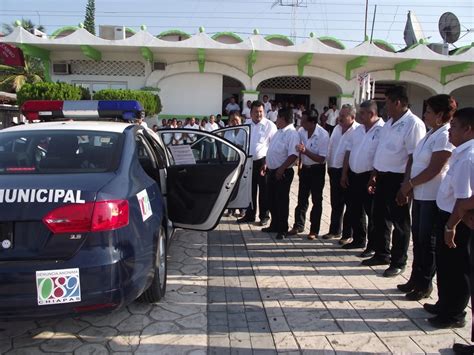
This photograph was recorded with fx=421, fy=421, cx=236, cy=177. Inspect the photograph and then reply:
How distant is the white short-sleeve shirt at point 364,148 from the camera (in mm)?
4926

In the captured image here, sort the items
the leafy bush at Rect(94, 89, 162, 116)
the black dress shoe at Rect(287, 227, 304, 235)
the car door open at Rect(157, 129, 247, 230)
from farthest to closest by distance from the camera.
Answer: the leafy bush at Rect(94, 89, 162, 116)
the black dress shoe at Rect(287, 227, 304, 235)
the car door open at Rect(157, 129, 247, 230)

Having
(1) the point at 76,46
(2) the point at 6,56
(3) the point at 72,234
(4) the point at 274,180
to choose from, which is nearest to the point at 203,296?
(3) the point at 72,234

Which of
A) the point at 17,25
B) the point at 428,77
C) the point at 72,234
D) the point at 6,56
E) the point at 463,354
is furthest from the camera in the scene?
the point at 428,77

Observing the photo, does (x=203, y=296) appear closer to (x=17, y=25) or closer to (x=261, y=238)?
(x=261, y=238)

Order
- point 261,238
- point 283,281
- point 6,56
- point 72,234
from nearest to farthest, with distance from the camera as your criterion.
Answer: point 72,234 < point 283,281 < point 261,238 < point 6,56

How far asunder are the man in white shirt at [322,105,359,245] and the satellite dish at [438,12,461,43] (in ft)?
49.3

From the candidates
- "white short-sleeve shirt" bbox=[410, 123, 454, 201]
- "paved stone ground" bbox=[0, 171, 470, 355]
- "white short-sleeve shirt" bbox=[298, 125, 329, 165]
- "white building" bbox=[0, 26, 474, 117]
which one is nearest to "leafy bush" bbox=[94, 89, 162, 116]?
"white building" bbox=[0, 26, 474, 117]

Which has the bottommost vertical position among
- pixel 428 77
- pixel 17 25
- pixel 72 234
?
pixel 72 234

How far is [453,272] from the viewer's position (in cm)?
330

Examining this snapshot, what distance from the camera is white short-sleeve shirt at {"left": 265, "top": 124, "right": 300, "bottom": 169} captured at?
575 cm

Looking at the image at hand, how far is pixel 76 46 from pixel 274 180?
41.1 ft

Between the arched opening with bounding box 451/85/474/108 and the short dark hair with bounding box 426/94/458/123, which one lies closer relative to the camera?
the short dark hair with bounding box 426/94/458/123

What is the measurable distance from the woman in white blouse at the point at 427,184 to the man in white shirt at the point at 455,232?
0.86ft

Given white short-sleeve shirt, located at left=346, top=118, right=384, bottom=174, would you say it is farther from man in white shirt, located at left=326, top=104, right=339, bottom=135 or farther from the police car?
man in white shirt, located at left=326, top=104, right=339, bottom=135
